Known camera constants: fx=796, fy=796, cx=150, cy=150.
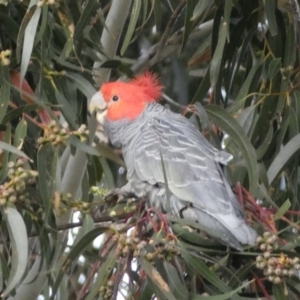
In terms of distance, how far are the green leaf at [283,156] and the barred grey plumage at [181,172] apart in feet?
0.45

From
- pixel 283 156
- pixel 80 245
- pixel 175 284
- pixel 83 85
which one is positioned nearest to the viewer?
pixel 175 284

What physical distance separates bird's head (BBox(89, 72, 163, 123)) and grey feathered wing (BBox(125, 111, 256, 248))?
2.9 inches

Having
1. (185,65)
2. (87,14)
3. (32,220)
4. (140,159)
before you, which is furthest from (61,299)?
(185,65)

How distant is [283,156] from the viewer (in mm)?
1795

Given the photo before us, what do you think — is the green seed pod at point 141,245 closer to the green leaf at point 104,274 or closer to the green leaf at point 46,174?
the green leaf at point 104,274

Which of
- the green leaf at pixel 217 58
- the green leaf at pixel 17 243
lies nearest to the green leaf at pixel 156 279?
the green leaf at pixel 17 243

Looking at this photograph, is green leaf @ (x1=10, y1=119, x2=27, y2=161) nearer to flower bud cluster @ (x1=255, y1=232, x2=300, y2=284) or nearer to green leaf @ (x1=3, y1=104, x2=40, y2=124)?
green leaf @ (x1=3, y1=104, x2=40, y2=124)

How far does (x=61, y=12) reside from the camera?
70.7 inches

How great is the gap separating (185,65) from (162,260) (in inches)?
48.6

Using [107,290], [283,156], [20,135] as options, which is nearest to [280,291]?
[107,290]

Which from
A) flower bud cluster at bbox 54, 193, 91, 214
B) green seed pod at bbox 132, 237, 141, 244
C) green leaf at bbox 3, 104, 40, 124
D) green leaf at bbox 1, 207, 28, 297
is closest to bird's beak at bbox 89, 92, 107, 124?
green leaf at bbox 3, 104, 40, 124

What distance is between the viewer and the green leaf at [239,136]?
1.66 meters

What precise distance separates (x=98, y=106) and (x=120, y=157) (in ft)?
0.69

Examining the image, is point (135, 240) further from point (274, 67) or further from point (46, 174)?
point (274, 67)
